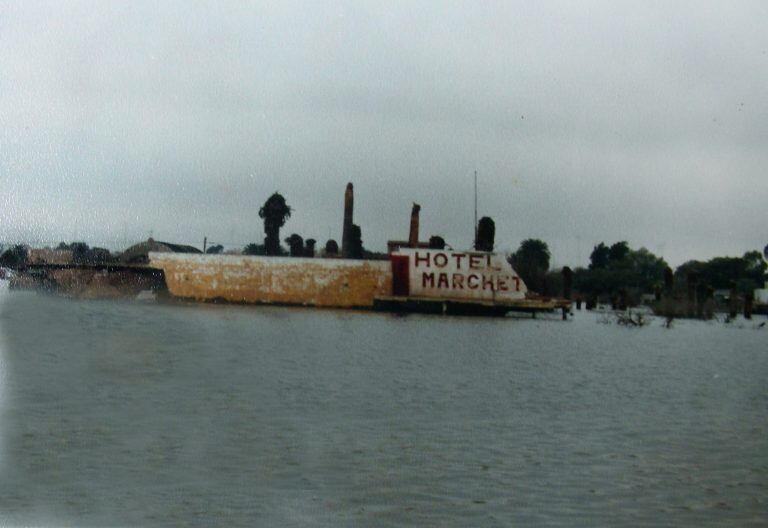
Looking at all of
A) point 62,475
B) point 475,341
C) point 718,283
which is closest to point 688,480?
point 62,475

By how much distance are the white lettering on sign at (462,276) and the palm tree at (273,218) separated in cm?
1459

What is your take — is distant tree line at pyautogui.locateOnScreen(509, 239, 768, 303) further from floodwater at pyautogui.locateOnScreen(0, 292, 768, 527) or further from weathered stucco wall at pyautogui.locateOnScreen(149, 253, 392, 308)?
floodwater at pyautogui.locateOnScreen(0, 292, 768, 527)

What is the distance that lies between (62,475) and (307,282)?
4772 centimetres

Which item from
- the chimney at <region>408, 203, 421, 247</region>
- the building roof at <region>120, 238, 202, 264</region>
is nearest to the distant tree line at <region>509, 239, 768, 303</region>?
the chimney at <region>408, 203, 421, 247</region>

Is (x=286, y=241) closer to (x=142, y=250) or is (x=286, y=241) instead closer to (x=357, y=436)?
(x=142, y=250)

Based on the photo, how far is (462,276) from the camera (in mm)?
57031

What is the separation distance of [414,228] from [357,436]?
4746cm

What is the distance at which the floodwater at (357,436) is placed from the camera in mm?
9922

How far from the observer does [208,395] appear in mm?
16875

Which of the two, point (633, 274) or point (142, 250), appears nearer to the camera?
point (142, 250)


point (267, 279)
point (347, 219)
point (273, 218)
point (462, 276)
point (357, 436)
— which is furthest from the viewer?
point (273, 218)

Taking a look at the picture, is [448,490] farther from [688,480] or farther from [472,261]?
[472,261]

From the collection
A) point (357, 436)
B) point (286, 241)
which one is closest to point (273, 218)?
point (286, 241)

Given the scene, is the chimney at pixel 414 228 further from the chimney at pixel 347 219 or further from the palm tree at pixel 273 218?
the palm tree at pixel 273 218
